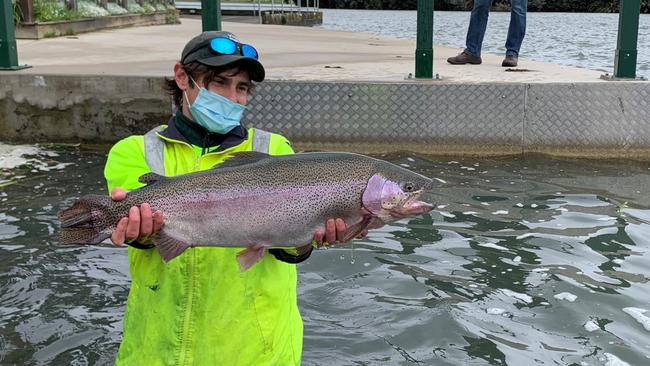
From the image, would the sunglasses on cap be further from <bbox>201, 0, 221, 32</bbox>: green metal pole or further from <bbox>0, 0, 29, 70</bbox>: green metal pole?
<bbox>0, 0, 29, 70</bbox>: green metal pole

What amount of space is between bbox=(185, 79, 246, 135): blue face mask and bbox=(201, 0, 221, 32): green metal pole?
6.05 m

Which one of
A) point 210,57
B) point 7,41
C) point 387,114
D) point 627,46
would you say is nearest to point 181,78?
point 210,57

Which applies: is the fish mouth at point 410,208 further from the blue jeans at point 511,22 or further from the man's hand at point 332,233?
the blue jeans at point 511,22

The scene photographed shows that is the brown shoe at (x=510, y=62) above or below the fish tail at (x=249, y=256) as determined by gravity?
above

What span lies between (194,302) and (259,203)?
0.51 meters

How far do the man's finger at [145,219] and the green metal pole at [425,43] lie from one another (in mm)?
6725

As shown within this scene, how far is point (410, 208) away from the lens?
8.84 ft

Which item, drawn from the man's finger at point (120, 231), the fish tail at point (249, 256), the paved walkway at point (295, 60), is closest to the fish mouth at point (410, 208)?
the fish tail at point (249, 256)

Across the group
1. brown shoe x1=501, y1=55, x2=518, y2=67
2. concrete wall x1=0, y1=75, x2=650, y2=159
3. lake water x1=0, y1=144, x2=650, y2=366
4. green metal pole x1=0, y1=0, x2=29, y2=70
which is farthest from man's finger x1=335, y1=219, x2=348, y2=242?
brown shoe x1=501, y1=55, x2=518, y2=67

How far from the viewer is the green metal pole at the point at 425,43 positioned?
8812 millimetres

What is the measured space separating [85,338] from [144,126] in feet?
14.9

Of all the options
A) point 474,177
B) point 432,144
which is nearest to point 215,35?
point 474,177

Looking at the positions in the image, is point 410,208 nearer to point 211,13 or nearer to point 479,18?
point 211,13

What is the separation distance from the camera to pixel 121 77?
8.48 metres
